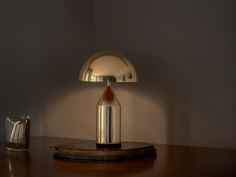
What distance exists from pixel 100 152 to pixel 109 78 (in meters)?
0.28

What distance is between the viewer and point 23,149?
1569 mm

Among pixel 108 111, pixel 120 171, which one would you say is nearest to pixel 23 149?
pixel 108 111

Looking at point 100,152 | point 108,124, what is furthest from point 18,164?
point 108,124

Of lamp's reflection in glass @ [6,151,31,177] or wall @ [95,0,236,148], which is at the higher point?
wall @ [95,0,236,148]

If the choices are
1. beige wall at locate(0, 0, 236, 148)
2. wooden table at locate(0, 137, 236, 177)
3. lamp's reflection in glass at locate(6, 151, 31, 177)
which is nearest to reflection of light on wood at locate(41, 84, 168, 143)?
beige wall at locate(0, 0, 236, 148)

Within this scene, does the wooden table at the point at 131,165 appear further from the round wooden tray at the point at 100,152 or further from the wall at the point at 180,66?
the wall at the point at 180,66

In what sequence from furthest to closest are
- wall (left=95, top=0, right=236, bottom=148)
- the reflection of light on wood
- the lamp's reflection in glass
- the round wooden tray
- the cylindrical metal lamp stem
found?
the reflection of light on wood, wall (left=95, top=0, right=236, bottom=148), the cylindrical metal lamp stem, the round wooden tray, the lamp's reflection in glass

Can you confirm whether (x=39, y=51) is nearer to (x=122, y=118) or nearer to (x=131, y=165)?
(x=122, y=118)

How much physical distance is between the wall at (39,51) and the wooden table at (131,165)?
1.01 ft

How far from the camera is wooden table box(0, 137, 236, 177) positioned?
114 cm

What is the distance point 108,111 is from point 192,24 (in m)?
0.50

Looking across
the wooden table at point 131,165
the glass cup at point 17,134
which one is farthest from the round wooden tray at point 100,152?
the glass cup at point 17,134

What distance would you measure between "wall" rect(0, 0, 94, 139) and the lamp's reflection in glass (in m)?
0.31

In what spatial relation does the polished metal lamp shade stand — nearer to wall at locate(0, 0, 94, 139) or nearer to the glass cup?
the glass cup
